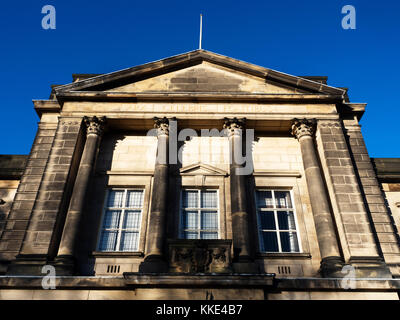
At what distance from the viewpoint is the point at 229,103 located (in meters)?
14.8

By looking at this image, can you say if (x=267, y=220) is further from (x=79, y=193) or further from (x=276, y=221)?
(x=79, y=193)

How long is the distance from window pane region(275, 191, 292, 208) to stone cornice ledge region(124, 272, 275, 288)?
3613mm

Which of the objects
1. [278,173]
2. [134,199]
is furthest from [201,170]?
[278,173]

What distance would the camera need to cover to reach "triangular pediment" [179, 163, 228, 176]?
44.8 ft

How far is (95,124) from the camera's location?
14.1 metres

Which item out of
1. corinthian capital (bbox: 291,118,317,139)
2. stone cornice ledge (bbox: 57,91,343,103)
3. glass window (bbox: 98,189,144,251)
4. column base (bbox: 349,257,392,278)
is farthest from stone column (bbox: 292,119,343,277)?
glass window (bbox: 98,189,144,251)

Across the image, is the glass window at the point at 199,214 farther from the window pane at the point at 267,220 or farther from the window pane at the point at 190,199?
the window pane at the point at 267,220

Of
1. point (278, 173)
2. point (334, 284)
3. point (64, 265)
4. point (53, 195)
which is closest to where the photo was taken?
point (334, 284)

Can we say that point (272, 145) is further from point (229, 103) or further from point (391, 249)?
point (391, 249)

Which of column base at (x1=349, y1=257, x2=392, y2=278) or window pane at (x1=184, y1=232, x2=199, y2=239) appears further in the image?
window pane at (x1=184, y1=232, x2=199, y2=239)

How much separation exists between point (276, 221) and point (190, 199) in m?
3.09

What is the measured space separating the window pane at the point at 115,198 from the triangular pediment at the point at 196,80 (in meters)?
4.02

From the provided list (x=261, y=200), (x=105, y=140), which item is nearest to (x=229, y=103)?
(x=261, y=200)

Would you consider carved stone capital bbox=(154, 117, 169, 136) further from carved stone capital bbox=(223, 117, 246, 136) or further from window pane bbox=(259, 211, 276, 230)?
window pane bbox=(259, 211, 276, 230)
